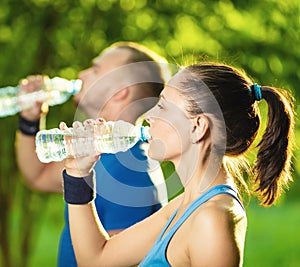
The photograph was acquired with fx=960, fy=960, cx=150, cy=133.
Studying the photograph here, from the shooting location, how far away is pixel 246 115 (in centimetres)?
226

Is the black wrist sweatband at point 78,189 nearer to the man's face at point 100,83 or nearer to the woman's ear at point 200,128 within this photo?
the woman's ear at point 200,128

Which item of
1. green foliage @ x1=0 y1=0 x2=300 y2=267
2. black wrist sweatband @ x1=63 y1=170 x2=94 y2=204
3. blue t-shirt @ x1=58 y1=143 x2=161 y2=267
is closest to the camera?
black wrist sweatband @ x1=63 y1=170 x2=94 y2=204

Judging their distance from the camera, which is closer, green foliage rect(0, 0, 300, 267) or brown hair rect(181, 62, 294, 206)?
brown hair rect(181, 62, 294, 206)

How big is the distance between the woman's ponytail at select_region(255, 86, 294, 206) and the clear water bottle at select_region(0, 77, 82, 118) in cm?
139

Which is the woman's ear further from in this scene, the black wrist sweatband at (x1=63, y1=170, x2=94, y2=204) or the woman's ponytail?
the black wrist sweatband at (x1=63, y1=170, x2=94, y2=204)

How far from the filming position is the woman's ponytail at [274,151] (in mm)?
2316

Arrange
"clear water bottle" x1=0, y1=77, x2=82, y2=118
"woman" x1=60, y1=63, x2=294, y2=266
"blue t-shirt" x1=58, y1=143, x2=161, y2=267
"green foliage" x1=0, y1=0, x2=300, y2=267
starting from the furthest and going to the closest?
"green foliage" x1=0, y1=0, x2=300, y2=267 < "clear water bottle" x1=0, y1=77, x2=82, y2=118 < "blue t-shirt" x1=58, y1=143, x2=161, y2=267 < "woman" x1=60, y1=63, x2=294, y2=266

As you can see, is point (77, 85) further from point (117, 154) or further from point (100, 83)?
point (117, 154)

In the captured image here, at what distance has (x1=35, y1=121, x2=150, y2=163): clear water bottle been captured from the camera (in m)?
2.31

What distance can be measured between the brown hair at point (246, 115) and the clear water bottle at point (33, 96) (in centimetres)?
137

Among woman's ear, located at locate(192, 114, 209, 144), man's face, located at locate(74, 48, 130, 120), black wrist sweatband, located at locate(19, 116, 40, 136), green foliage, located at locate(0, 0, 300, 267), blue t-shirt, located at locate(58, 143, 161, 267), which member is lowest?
green foliage, located at locate(0, 0, 300, 267)

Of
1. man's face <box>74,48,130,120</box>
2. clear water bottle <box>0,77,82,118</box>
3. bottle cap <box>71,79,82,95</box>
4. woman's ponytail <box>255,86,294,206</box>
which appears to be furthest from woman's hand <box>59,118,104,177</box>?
clear water bottle <box>0,77,82,118</box>

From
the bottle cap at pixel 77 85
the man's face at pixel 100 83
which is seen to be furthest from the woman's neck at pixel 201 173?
the bottle cap at pixel 77 85

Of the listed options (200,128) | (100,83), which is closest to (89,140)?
(200,128)
